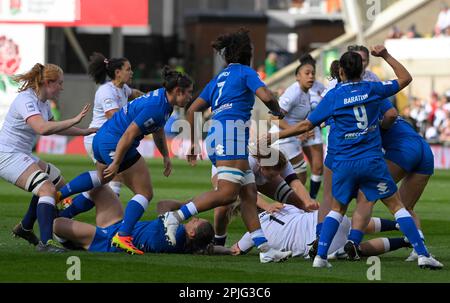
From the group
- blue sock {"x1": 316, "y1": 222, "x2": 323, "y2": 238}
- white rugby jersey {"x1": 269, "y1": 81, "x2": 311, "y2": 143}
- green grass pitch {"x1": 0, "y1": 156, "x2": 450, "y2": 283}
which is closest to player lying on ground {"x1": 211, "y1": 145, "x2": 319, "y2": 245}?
green grass pitch {"x1": 0, "y1": 156, "x2": 450, "y2": 283}

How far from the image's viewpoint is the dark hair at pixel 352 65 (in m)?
10.7

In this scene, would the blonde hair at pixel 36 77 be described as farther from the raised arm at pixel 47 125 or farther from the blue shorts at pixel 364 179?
the blue shorts at pixel 364 179

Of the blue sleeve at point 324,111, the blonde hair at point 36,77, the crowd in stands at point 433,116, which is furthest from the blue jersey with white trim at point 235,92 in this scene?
the crowd in stands at point 433,116

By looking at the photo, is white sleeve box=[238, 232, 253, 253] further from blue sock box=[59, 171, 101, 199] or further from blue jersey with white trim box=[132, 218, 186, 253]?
blue sock box=[59, 171, 101, 199]

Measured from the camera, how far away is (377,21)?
38.8 metres

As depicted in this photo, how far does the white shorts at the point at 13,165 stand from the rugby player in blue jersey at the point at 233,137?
160 centimetres

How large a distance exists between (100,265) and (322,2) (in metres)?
41.8

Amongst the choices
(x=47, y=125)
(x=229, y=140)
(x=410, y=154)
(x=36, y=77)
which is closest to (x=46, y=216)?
(x=47, y=125)

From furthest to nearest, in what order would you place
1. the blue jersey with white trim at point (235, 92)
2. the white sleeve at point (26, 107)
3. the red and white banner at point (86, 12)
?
the red and white banner at point (86, 12) → the white sleeve at point (26, 107) → the blue jersey with white trim at point (235, 92)

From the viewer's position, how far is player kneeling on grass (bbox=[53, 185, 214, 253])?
11562 millimetres

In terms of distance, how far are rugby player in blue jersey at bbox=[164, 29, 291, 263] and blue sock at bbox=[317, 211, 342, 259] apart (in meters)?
0.63

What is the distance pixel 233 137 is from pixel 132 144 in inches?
41.7

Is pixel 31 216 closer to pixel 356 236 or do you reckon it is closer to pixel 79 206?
pixel 79 206
